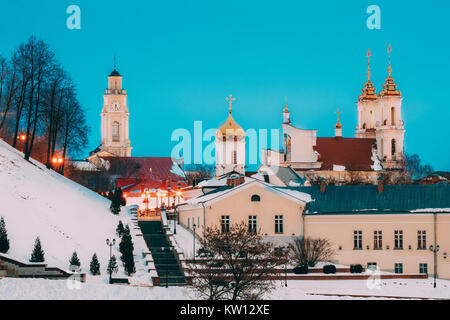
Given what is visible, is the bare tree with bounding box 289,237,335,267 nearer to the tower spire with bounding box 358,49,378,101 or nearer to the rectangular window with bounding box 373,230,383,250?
the rectangular window with bounding box 373,230,383,250

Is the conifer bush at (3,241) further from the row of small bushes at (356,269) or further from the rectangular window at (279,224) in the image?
the row of small bushes at (356,269)

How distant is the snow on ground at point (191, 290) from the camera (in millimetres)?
42688

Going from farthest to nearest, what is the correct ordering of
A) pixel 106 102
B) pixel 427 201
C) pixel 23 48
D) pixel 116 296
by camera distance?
pixel 106 102, pixel 23 48, pixel 427 201, pixel 116 296

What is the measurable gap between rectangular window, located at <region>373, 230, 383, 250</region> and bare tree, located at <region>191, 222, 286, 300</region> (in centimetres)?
1091

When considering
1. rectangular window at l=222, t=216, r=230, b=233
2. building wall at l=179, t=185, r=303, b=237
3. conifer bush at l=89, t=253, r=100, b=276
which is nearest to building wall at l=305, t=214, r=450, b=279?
building wall at l=179, t=185, r=303, b=237

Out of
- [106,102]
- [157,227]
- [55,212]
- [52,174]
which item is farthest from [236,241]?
[106,102]

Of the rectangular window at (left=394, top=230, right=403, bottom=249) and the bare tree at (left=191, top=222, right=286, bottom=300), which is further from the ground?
the rectangular window at (left=394, top=230, right=403, bottom=249)

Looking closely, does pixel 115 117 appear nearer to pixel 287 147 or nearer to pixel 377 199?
pixel 287 147

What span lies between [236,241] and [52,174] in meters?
21.5

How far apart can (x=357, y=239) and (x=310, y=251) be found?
3582mm

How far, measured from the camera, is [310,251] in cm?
6091

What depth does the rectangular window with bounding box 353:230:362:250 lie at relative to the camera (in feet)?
205
